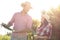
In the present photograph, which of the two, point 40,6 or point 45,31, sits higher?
point 40,6

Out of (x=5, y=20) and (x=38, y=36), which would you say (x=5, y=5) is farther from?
(x=38, y=36)

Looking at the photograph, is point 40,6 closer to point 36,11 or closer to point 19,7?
point 36,11

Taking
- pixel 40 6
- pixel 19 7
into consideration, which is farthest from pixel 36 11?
pixel 19 7

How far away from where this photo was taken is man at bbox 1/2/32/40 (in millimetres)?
1847

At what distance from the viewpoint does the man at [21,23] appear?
6.06ft

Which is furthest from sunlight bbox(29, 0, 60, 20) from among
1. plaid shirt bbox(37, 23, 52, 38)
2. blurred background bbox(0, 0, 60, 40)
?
plaid shirt bbox(37, 23, 52, 38)

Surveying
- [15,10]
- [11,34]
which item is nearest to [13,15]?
[15,10]

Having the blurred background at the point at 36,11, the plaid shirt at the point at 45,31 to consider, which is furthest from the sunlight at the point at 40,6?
the plaid shirt at the point at 45,31

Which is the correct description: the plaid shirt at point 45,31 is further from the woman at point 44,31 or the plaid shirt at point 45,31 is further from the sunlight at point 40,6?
the sunlight at point 40,6

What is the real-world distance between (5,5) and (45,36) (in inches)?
18.3

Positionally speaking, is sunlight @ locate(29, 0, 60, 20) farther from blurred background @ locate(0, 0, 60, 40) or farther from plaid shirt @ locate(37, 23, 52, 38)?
plaid shirt @ locate(37, 23, 52, 38)

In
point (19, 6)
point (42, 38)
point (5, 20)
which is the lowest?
point (42, 38)

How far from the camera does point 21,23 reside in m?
1.85

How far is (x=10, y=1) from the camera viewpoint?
6.15ft
